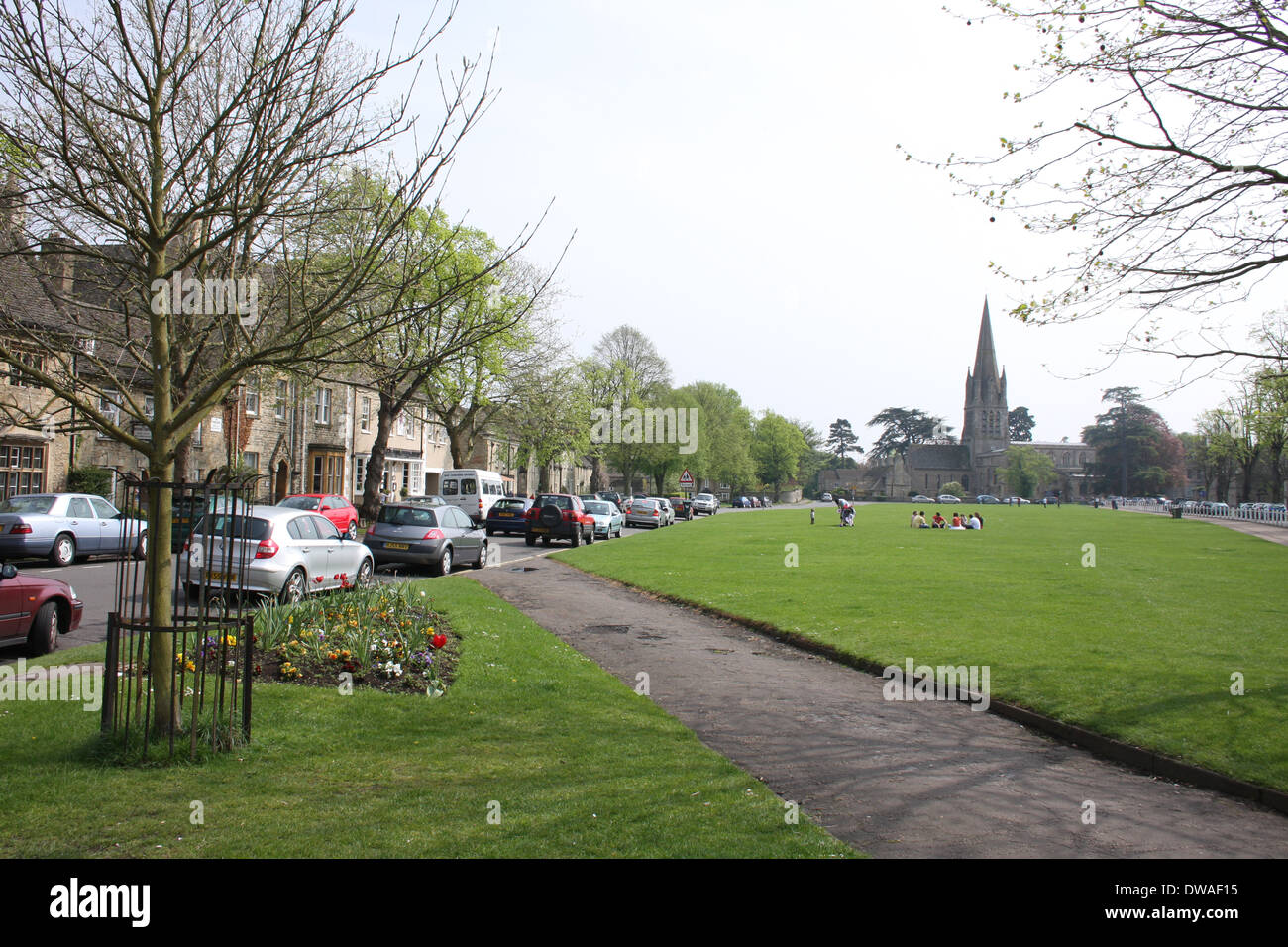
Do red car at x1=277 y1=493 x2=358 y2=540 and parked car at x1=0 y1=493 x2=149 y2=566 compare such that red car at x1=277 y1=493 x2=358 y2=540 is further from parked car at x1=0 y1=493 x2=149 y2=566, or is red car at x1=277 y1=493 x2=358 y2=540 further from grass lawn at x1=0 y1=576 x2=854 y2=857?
grass lawn at x1=0 y1=576 x2=854 y2=857

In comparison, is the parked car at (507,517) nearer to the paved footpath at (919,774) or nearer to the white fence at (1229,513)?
the paved footpath at (919,774)

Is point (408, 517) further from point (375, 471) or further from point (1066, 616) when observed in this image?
point (375, 471)

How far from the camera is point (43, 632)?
9938mm

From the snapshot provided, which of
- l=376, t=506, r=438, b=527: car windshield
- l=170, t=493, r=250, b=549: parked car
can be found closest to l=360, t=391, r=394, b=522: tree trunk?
l=376, t=506, r=438, b=527: car windshield

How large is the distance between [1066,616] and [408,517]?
14472 mm

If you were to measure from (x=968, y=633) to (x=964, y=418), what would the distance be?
171 meters

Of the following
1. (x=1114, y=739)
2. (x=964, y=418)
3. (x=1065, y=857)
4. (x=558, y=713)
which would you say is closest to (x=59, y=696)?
(x=558, y=713)

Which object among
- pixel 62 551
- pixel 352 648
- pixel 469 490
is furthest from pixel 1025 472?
pixel 352 648

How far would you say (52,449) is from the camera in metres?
29.4

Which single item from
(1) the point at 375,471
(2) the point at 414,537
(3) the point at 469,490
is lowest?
(2) the point at 414,537

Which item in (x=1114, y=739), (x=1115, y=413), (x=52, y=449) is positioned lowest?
(x=1114, y=739)
